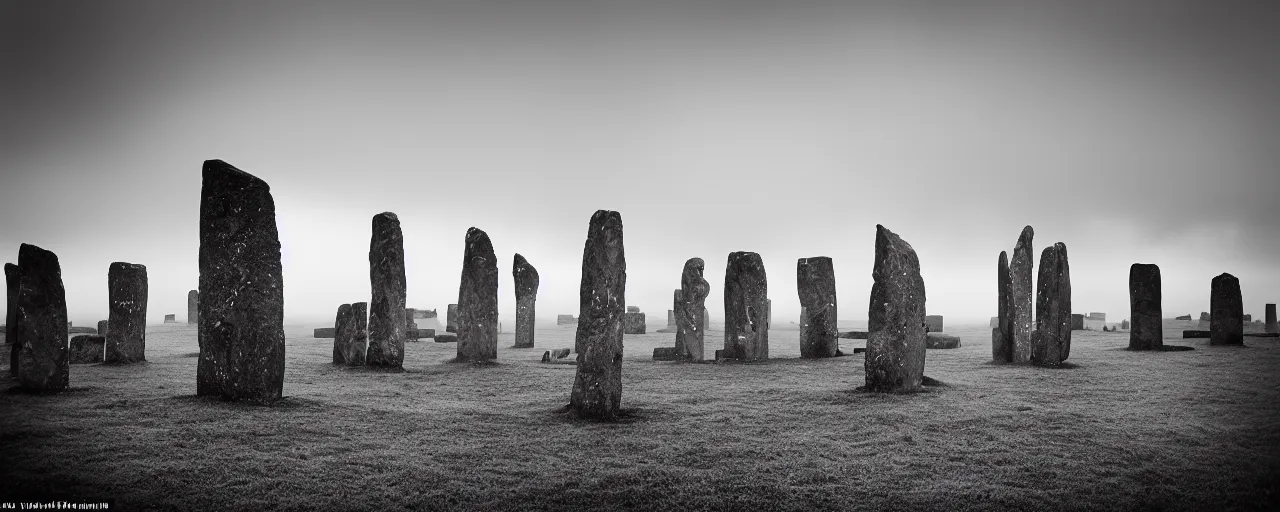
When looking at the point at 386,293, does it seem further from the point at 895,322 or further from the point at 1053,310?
the point at 1053,310

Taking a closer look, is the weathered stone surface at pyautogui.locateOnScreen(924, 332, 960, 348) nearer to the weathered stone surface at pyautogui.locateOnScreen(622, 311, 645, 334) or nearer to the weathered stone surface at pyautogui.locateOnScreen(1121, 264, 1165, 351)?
the weathered stone surface at pyautogui.locateOnScreen(1121, 264, 1165, 351)

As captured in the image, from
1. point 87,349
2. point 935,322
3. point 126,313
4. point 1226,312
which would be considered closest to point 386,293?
point 126,313

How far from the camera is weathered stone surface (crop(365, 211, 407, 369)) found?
1697 cm

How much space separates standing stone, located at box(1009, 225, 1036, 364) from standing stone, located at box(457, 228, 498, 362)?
13585 millimetres

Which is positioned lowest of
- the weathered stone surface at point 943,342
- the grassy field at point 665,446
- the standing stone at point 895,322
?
the grassy field at point 665,446

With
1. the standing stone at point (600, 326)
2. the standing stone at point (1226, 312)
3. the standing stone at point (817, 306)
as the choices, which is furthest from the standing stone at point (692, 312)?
the standing stone at point (1226, 312)

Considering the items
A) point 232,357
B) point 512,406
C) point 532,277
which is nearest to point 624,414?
point 512,406

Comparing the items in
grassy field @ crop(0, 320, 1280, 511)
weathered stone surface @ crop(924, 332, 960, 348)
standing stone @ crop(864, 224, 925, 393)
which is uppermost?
standing stone @ crop(864, 224, 925, 393)


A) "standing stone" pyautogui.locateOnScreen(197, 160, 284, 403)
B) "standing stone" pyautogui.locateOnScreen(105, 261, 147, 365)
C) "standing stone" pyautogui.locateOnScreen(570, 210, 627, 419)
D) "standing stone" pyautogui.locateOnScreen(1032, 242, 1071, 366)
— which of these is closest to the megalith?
"standing stone" pyautogui.locateOnScreen(105, 261, 147, 365)

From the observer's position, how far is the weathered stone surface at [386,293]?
17.0 meters

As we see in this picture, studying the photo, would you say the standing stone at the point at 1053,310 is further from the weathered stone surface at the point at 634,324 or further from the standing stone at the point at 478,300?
the weathered stone surface at the point at 634,324

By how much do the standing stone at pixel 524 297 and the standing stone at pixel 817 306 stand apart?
921 centimetres

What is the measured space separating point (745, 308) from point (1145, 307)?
12087 millimetres

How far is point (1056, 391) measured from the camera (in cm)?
1277
